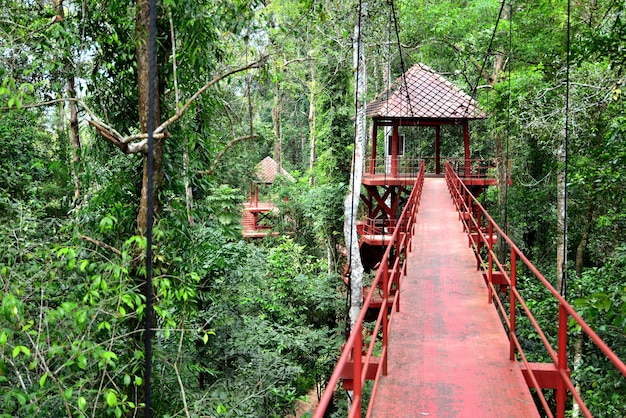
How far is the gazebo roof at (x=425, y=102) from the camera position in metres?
17.0

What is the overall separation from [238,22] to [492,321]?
4.27m

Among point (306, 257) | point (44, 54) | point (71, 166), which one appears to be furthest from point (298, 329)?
point (44, 54)

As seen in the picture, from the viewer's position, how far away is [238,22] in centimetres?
581

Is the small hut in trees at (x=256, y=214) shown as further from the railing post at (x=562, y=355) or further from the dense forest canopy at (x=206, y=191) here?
the railing post at (x=562, y=355)

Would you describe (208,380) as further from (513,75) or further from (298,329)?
(513,75)

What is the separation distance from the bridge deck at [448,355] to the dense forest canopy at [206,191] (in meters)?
0.93

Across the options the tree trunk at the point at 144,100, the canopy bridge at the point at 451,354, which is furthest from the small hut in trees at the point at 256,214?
the tree trunk at the point at 144,100

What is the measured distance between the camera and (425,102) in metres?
17.8

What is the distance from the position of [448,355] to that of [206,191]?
15.7 feet

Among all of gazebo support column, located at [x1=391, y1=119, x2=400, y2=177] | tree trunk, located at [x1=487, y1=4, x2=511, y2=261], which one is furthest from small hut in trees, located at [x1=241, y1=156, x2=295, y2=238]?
tree trunk, located at [x1=487, y1=4, x2=511, y2=261]

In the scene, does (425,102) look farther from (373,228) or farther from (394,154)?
(373,228)

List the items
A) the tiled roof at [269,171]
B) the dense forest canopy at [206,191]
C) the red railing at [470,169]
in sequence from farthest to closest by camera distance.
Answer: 1. the tiled roof at [269,171]
2. the red railing at [470,169]
3. the dense forest canopy at [206,191]

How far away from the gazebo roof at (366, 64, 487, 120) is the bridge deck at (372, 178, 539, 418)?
33.0ft

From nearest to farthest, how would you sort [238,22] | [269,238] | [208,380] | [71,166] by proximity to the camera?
[238,22] < [71,166] < [208,380] < [269,238]
